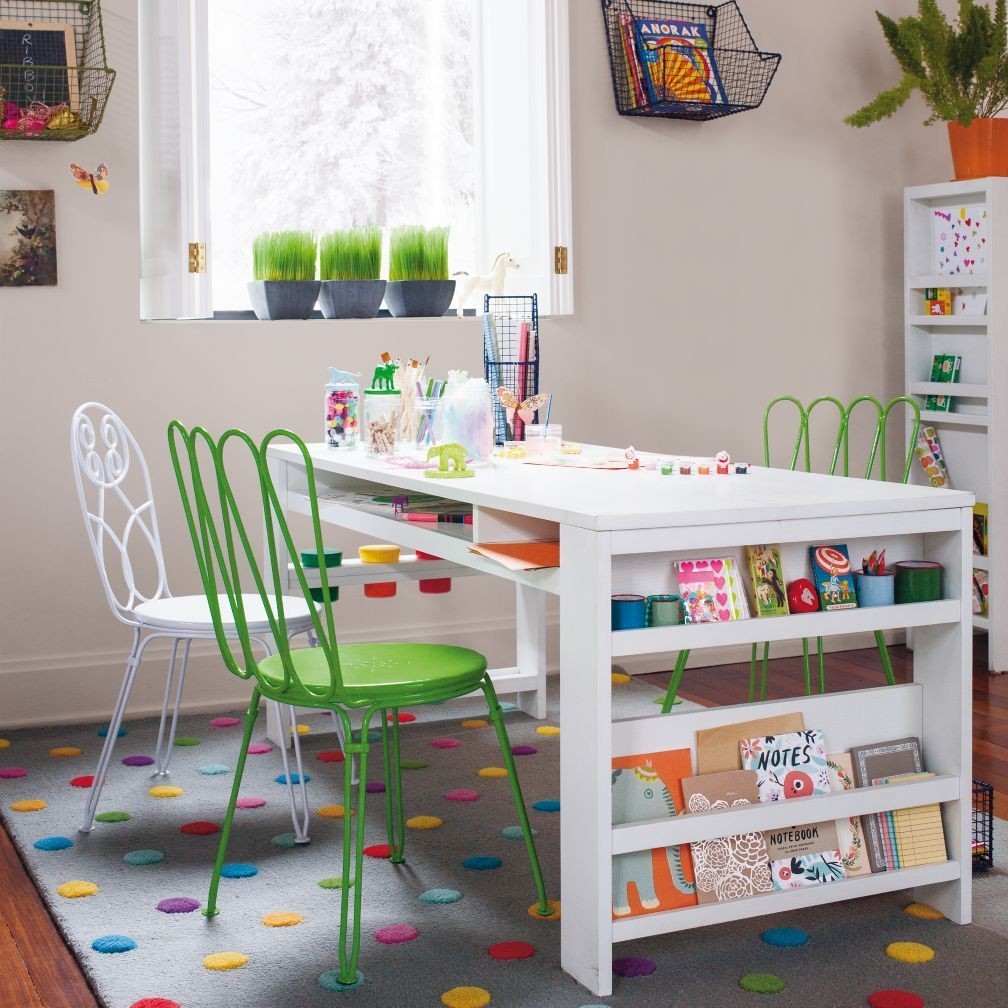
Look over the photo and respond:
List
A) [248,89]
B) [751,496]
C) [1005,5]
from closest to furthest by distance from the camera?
[751,496] < [248,89] < [1005,5]

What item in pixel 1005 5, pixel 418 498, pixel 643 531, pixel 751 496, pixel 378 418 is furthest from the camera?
pixel 1005 5

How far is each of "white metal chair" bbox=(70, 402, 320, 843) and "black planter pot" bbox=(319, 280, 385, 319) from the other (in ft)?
2.16

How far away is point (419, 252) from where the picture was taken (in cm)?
374

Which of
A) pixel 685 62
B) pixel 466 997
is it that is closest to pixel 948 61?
pixel 685 62

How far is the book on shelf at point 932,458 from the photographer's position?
4.20m

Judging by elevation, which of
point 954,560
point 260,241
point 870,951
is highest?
point 260,241

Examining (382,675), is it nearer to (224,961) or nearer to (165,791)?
(224,961)

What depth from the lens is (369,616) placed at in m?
3.82

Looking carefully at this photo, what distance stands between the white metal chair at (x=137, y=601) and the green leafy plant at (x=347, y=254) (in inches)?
28.4

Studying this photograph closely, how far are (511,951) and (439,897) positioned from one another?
0.81ft

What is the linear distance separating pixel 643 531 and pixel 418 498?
0.76 meters

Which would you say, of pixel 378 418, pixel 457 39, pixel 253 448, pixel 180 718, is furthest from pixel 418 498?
pixel 457 39

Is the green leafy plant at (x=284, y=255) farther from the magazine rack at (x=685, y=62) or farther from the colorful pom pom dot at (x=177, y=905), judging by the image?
the colorful pom pom dot at (x=177, y=905)

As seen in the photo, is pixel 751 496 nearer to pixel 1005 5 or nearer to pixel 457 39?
pixel 457 39
